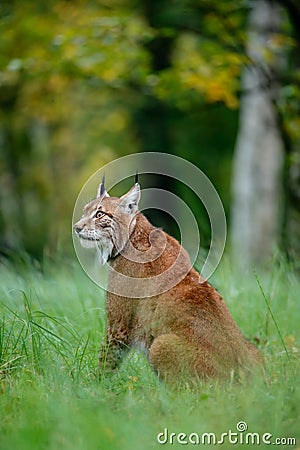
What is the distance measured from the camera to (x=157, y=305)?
512cm

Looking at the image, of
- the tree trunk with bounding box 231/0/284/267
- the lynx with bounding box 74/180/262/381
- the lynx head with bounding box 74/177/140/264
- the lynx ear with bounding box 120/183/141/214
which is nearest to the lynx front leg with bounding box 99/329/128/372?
the lynx with bounding box 74/180/262/381

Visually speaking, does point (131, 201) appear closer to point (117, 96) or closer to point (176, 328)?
point (176, 328)

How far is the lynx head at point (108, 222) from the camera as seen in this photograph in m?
5.28

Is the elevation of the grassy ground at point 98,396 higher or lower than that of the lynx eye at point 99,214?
lower

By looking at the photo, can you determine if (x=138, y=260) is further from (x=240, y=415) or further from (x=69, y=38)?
(x=69, y=38)

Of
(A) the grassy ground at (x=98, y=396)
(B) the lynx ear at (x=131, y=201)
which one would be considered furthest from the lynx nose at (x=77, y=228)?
(A) the grassy ground at (x=98, y=396)

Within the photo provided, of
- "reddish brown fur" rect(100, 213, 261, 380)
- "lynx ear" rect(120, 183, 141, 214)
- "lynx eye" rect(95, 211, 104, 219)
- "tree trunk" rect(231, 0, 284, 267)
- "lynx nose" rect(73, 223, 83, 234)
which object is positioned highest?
"lynx ear" rect(120, 183, 141, 214)

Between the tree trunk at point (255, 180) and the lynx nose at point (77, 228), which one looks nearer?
the lynx nose at point (77, 228)

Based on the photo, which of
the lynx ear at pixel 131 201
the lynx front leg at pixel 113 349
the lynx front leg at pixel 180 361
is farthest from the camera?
the lynx ear at pixel 131 201

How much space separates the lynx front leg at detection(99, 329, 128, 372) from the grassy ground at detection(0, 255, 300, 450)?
2.8 inches

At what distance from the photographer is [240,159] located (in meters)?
16.4

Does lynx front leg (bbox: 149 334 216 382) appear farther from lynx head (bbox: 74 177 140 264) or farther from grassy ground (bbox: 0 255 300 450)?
lynx head (bbox: 74 177 140 264)

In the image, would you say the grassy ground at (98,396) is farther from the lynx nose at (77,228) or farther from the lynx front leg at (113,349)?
the lynx nose at (77,228)

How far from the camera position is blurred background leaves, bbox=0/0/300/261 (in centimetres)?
1048
